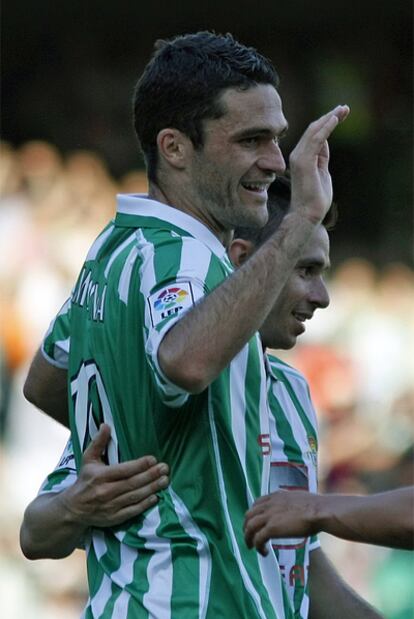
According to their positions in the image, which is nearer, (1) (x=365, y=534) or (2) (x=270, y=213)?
(1) (x=365, y=534)

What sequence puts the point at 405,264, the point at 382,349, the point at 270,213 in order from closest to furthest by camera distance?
the point at 270,213, the point at 382,349, the point at 405,264

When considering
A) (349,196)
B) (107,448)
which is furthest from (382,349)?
(107,448)

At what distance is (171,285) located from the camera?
3045mm

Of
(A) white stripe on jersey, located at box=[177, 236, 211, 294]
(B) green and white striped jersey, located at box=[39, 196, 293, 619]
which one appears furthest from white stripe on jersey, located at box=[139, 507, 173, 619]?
(A) white stripe on jersey, located at box=[177, 236, 211, 294]

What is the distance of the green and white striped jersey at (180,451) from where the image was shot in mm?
3119

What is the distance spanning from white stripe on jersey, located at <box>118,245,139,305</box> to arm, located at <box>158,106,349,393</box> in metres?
0.26

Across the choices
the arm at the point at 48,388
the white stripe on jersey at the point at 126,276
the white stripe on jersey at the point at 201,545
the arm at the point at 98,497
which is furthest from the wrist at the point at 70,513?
the white stripe on jersey at the point at 126,276

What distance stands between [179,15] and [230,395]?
33.3 feet

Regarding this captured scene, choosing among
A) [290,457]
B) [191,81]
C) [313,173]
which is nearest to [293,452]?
[290,457]

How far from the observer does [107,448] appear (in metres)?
3.27

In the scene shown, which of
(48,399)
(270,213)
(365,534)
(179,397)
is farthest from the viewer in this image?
(270,213)

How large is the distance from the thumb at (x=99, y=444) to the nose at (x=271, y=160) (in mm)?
692

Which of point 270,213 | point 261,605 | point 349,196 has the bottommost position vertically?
point 261,605

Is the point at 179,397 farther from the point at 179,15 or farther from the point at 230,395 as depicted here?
the point at 179,15
